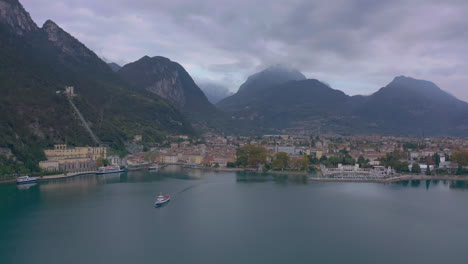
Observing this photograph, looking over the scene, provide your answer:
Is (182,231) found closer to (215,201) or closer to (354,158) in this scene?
(215,201)

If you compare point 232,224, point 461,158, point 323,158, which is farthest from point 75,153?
point 461,158

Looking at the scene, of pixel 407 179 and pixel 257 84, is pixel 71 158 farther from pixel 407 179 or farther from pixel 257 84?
pixel 257 84

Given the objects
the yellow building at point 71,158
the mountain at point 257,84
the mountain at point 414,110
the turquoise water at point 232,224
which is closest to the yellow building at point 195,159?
the yellow building at point 71,158

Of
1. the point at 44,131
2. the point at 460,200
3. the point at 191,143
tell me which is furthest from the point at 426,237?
the point at 191,143

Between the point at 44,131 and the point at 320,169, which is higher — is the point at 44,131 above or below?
above

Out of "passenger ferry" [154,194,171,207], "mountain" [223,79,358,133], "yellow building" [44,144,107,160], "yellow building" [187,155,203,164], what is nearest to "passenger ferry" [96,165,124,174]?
"yellow building" [44,144,107,160]

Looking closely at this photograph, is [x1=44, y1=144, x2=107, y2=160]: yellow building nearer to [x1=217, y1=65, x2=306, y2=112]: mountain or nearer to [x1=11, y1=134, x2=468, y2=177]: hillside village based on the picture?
[x1=11, y1=134, x2=468, y2=177]: hillside village

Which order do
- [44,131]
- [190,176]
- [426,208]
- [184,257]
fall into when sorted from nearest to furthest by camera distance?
[184,257] < [426,208] < [190,176] < [44,131]
